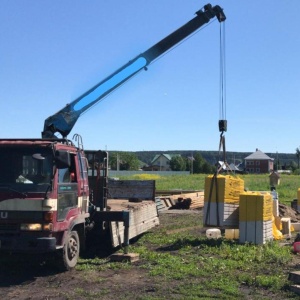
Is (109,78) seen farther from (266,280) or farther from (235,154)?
(235,154)

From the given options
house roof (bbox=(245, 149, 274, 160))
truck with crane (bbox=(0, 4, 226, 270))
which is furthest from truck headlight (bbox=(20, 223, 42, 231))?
house roof (bbox=(245, 149, 274, 160))

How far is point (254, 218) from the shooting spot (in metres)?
12.5

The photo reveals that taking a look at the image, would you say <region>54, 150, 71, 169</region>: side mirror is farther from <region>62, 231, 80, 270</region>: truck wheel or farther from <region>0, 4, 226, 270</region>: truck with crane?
<region>62, 231, 80, 270</region>: truck wheel

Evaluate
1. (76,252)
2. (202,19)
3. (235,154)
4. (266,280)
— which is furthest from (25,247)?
(235,154)

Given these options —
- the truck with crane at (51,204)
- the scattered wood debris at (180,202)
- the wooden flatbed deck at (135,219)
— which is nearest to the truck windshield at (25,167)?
the truck with crane at (51,204)

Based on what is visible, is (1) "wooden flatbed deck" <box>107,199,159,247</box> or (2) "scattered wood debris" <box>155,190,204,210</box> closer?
(1) "wooden flatbed deck" <box>107,199,159,247</box>

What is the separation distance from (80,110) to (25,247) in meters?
6.55

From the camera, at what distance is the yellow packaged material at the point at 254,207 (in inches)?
492

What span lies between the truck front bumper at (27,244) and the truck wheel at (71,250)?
2.08 ft

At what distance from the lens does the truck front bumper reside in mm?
8891

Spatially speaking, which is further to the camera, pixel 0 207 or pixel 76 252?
pixel 76 252

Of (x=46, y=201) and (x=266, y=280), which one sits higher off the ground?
(x=46, y=201)

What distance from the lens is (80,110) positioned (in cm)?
1494

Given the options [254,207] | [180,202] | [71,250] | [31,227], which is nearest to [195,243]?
[254,207]
